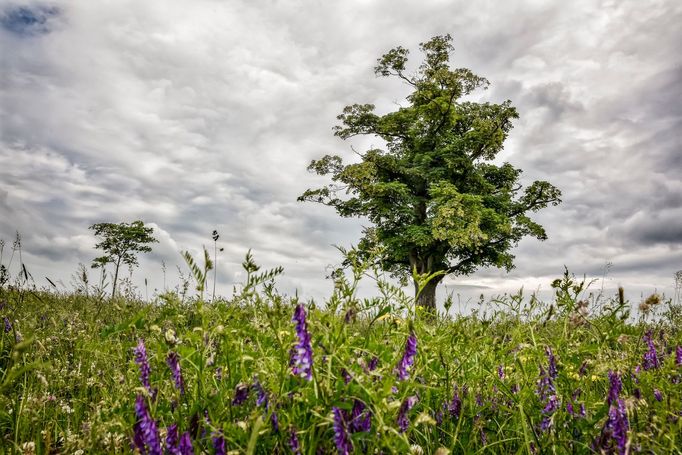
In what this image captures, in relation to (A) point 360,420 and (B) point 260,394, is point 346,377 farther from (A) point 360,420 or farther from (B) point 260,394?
(B) point 260,394

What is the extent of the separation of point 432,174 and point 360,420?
27.1 m

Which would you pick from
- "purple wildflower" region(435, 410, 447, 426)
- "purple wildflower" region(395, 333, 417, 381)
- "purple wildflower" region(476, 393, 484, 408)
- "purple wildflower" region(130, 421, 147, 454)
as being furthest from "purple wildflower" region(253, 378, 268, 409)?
"purple wildflower" region(476, 393, 484, 408)

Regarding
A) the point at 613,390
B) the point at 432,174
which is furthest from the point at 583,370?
the point at 432,174

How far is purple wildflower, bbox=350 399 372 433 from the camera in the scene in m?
1.85

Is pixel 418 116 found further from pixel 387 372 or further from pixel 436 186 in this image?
pixel 387 372

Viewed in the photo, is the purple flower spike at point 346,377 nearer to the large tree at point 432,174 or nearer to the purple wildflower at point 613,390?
the purple wildflower at point 613,390

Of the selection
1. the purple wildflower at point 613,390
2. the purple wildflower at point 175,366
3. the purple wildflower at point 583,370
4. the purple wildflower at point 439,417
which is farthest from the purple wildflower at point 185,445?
the purple wildflower at point 583,370

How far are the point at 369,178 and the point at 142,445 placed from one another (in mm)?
26568

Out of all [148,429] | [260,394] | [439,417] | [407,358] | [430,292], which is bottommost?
[439,417]

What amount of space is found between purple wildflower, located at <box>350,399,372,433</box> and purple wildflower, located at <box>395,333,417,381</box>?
226mm

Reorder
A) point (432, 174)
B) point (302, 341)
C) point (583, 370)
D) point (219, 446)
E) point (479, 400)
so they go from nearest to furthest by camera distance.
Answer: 1. point (302, 341)
2. point (219, 446)
3. point (583, 370)
4. point (479, 400)
5. point (432, 174)

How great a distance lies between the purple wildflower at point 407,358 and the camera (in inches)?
79.4

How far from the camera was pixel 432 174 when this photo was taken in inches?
1109

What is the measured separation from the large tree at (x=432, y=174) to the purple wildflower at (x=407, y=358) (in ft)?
79.0
